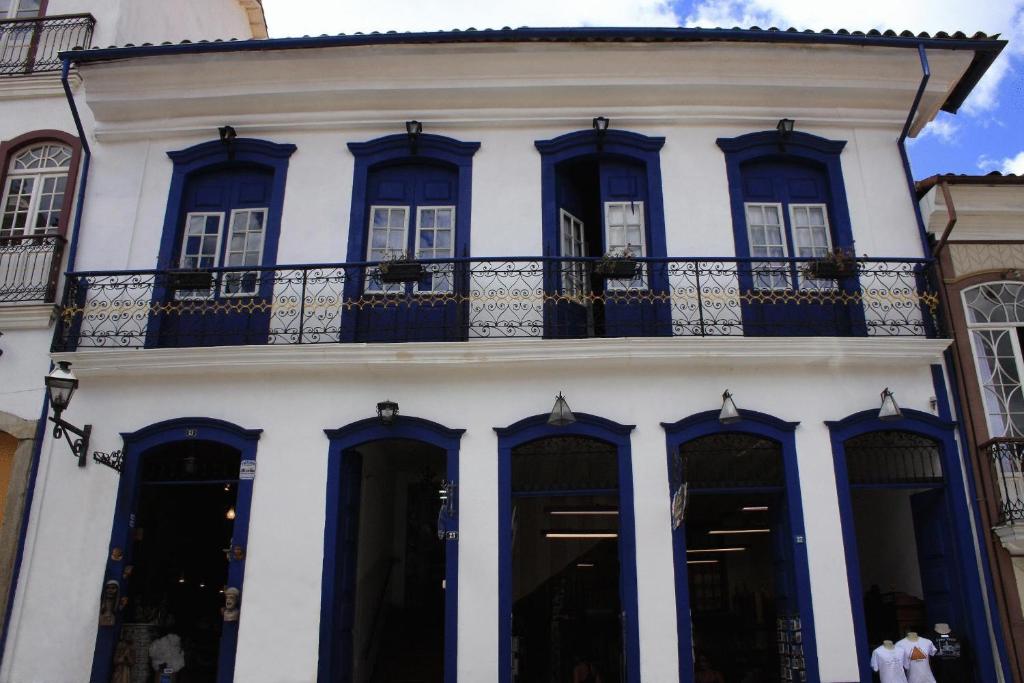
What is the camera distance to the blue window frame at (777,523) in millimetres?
8820

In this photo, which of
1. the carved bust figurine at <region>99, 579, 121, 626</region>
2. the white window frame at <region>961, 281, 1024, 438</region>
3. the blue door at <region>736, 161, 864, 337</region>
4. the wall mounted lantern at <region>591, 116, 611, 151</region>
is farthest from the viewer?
the wall mounted lantern at <region>591, 116, 611, 151</region>

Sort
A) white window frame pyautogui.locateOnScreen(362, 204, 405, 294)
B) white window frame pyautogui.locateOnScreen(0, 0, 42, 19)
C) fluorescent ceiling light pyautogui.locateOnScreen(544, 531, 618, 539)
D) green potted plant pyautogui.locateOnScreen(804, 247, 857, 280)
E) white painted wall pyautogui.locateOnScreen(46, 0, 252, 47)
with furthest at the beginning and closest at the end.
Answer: fluorescent ceiling light pyautogui.locateOnScreen(544, 531, 618, 539)
white window frame pyautogui.locateOnScreen(0, 0, 42, 19)
white painted wall pyautogui.locateOnScreen(46, 0, 252, 47)
white window frame pyautogui.locateOnScreen(362, 204, 405, 294)
green potted plant pyautogui.locateOnScreen(804, 247, 857, 280)

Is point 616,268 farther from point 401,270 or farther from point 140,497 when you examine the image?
point 140,497

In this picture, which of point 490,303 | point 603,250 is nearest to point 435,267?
point 490,303

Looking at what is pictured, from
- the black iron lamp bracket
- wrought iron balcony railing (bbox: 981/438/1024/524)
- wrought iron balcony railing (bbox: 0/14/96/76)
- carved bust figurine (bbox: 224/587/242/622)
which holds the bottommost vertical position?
carved bust figurine (bbox: 224/587/242/622)

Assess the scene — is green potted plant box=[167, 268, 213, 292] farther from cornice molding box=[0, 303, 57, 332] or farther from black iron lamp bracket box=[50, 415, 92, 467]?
black iron lamp bracket box=[50, 415, 92, 467]

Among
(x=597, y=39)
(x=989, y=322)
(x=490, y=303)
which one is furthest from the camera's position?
(x=597, y=39)

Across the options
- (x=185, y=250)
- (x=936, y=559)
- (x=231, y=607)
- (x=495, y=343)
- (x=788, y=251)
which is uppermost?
(x=185, y=250)

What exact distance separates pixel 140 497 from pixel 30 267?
338cm

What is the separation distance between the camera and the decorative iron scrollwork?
374 inches

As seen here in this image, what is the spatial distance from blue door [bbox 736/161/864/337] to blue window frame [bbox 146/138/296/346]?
19.6 ft

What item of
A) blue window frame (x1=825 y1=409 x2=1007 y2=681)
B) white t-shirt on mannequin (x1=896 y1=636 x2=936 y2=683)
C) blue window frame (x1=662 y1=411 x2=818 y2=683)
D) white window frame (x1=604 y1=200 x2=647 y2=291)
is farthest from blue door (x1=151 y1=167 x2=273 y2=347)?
white t-shirt on mannequin (x1=896 y1=636 x2=936 y2=683)

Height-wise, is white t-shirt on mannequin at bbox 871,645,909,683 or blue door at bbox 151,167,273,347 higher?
blue door at bbox 151,167,273,347

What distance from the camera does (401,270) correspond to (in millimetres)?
9953
